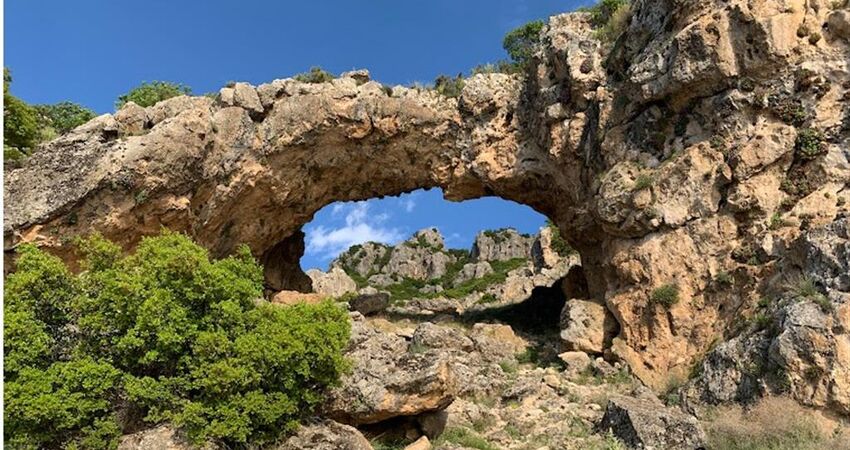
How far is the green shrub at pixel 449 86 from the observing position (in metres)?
22.6

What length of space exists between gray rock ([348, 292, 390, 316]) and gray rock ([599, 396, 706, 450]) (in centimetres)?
1509

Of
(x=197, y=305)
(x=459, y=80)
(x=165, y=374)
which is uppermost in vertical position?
(x=459, y=80)

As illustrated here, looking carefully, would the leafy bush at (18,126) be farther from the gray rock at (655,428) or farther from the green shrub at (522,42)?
the gray rock at (655,428)

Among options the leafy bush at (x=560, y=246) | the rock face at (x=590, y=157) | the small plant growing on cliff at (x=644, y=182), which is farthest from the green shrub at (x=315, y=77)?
the leafy bush at (x=560, y=246)

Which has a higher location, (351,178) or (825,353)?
(351,178)

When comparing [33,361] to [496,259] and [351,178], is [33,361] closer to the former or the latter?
[351,178]

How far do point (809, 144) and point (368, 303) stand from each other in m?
17.0

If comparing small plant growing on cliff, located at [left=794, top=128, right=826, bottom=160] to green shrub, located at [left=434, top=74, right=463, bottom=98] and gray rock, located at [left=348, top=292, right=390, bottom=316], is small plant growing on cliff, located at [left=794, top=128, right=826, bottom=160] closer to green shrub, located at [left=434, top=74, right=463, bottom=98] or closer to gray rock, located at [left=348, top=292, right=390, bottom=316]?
green shrub, located at [left=434, top=74, right=463, bottom=98]

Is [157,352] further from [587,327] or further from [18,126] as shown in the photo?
[18,126]

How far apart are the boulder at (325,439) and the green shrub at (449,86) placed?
46.5ft

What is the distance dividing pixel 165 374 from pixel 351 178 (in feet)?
44.4

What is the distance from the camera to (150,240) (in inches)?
472

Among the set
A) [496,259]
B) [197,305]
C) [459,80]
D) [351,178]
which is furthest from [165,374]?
[496,259]

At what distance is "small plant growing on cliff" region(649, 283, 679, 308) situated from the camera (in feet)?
53.9
